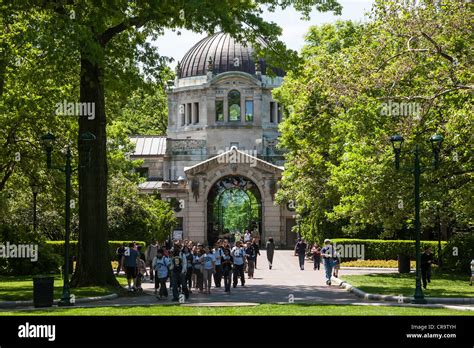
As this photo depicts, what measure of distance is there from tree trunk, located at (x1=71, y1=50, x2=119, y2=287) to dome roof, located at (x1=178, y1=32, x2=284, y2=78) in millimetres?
50449

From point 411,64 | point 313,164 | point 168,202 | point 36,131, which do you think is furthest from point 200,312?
point 168,202

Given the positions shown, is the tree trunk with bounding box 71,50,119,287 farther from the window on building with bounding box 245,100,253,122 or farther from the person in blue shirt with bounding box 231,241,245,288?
the window on building with bounding box 245,100,253,122

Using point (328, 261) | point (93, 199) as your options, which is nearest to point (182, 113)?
point (328, 261)

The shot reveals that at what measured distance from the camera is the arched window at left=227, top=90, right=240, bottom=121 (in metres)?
82.4

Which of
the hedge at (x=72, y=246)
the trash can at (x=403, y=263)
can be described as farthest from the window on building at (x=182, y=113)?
the trash can at (x=403, y=263)

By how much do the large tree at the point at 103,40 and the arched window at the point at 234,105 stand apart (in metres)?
49.0

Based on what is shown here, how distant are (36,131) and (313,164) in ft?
62.6

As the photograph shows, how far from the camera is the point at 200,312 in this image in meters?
21.6

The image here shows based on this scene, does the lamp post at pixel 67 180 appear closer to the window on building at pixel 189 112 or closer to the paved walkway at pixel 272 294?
the paved walkway at pixel 272 294

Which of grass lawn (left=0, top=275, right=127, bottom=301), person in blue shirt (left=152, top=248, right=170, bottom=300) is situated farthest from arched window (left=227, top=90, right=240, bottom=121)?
person in blue shirt (left=152, top=248, right=170, bottom=300)

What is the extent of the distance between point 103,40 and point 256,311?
13.0m

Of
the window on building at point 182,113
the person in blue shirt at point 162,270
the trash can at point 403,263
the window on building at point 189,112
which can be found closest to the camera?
the person in blue shirt at point 162,270

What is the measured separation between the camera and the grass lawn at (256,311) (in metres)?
21.4

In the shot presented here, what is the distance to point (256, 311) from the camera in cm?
2188
